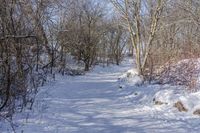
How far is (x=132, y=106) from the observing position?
1327cm

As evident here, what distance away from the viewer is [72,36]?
33625mm

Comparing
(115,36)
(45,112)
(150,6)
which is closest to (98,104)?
(45,112)

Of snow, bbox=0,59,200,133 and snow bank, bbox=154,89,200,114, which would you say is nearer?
snow, bbox=0,59,200,133

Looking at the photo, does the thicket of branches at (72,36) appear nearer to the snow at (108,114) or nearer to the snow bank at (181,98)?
the snow at (108,114)

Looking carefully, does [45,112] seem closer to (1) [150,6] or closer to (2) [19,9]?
(2) [19,9]

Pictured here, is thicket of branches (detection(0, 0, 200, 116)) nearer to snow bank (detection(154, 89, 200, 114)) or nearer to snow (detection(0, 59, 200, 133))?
snow (detection(0, 59, 200, 133))

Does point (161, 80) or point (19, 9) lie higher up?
point (19, 9)

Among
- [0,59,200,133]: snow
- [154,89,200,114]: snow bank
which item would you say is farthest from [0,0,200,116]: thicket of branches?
[154,89,200,114]: snow bank

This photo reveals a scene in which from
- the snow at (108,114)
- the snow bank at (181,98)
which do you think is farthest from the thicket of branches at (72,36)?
the snow bank at (181,98)

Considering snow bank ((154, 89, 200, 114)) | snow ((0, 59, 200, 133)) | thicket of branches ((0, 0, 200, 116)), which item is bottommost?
snow ((0, 59, 200, 133))

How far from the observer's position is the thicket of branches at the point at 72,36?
33.0 feet

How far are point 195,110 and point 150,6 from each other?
41.6ft

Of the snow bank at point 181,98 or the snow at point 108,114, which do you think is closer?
the snow at point 108,114

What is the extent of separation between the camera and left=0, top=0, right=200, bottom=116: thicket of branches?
10.0m
